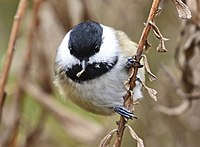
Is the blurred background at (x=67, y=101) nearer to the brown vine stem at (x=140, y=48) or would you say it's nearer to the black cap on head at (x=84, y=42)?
the black cap on head at (x=84, y=42)

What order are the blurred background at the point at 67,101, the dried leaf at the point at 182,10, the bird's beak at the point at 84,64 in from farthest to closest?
the blurred background at the point at 67,101 → the bird's beak at the point at 84,64 → the dried leaf at the point at 182,10

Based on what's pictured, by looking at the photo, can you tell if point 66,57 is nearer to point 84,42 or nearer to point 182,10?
point 84,42

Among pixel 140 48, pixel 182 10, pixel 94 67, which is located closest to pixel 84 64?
pixel 94 67

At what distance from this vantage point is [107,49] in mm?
1962

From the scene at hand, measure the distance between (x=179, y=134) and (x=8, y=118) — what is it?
0.82 m

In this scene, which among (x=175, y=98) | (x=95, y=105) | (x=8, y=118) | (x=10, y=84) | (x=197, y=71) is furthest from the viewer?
(x=10, y=84)

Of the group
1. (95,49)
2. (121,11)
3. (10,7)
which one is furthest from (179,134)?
(10,7)

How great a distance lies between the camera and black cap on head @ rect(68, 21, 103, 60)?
1.90 m

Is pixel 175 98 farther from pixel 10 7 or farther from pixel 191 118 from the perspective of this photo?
pixel 10 7

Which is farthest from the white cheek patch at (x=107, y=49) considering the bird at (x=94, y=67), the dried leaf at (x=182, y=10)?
the dried leaf at (x=182, y=10)

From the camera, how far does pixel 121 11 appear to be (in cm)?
273

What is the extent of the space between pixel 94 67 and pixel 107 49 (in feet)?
0.29

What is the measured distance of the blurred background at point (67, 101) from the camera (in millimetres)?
2402

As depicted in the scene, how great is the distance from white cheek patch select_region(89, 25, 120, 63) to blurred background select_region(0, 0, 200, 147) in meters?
Answer: 0.31
